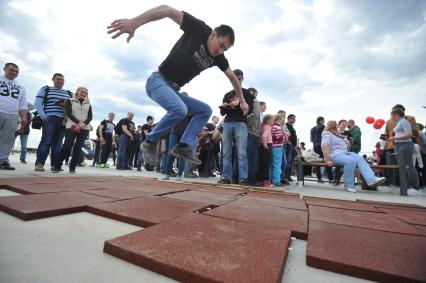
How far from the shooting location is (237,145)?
471cm

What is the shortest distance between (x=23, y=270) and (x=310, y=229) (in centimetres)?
120

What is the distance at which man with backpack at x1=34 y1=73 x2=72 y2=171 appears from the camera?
4809 mm

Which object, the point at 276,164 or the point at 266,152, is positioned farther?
the point at 276,164

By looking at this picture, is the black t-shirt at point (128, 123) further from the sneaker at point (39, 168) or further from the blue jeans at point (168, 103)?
the blue jeans at point (168, 103)

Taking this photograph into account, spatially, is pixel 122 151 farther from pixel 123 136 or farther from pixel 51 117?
pixel 51 117

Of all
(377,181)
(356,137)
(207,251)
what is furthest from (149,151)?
(356,137)

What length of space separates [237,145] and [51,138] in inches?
140

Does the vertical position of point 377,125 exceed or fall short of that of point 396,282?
it exceeds it

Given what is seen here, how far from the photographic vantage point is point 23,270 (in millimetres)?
722

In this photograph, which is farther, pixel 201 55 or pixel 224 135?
pixel 224 135

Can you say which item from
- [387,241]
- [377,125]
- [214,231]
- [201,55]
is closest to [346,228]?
[387,241]

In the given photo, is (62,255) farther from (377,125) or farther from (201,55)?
(377,125)

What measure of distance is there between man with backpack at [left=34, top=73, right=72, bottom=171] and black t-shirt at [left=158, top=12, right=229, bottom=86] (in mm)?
3089

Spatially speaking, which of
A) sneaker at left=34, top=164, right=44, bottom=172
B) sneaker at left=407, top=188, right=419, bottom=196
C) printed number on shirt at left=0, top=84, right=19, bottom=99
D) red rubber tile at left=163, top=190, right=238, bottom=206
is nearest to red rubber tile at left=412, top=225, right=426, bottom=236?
red rubber tile at left=163, top=190, right=238, bottom=206
